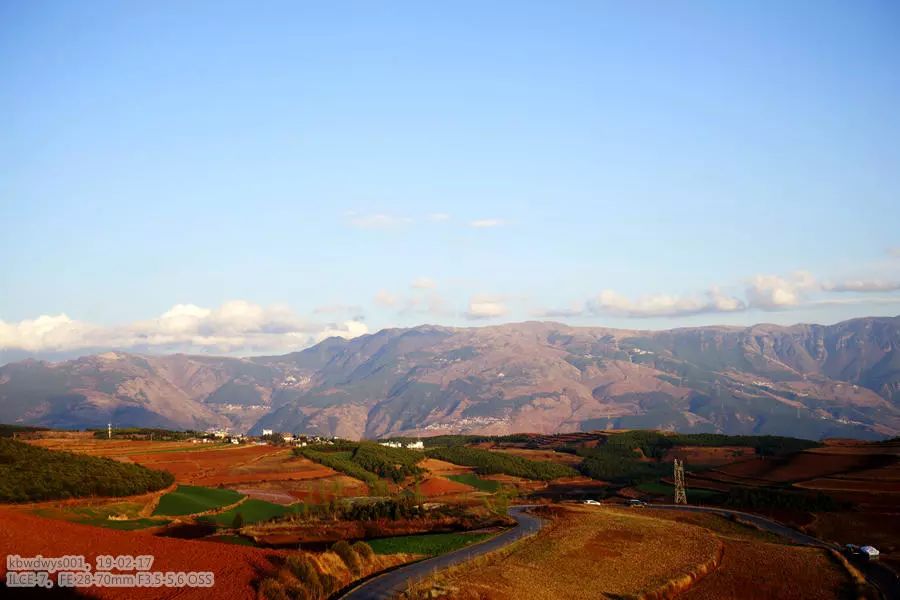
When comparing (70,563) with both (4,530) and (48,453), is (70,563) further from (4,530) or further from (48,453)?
(48,453)

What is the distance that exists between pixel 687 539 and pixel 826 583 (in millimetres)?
16398

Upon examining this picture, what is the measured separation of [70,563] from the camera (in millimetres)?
44500

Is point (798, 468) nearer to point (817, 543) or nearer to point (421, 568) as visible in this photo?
point (817, 543)

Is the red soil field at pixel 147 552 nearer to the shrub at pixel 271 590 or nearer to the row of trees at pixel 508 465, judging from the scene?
the shrub at pixel 271 590

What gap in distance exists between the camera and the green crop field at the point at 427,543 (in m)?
64.0

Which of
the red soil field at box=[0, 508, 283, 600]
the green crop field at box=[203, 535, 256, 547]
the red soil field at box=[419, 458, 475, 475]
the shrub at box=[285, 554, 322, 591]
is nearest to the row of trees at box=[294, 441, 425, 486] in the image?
the red soil field at box=[419, 458, 475, 475]

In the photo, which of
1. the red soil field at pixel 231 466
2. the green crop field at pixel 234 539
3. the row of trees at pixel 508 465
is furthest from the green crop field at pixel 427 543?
the row of trees at pixel 508 465

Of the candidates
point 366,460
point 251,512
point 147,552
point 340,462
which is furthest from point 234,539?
point 366,460

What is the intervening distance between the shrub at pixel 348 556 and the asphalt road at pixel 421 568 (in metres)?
1.90

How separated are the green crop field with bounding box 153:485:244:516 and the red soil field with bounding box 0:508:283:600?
111 feet

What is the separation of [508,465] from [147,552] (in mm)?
137886

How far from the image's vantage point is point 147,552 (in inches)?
1951

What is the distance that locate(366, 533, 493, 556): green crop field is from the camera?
63969 millimetres

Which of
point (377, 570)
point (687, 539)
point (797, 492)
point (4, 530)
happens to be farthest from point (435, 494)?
point (4, 530)
